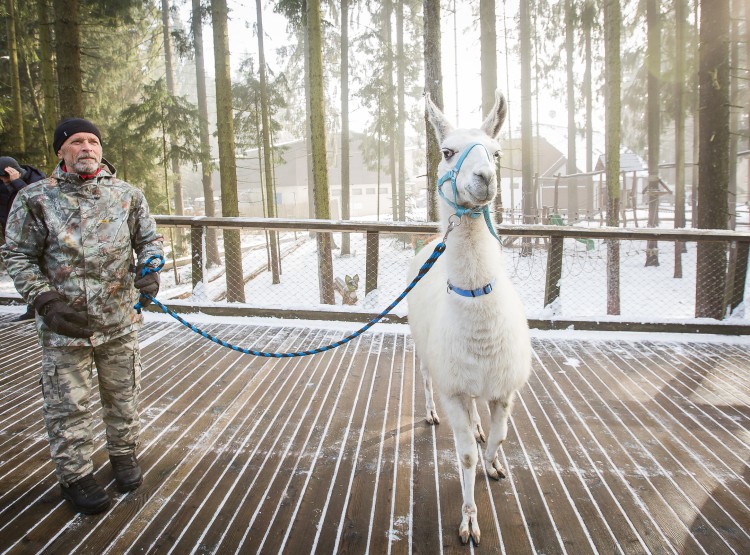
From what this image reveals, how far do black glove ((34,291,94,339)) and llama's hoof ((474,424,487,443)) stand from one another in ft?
8.17

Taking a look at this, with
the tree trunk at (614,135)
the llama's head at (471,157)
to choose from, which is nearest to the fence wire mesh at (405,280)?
the tree trunk at (614,135)

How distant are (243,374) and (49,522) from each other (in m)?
1.95

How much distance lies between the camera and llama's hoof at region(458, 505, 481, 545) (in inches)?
79.4

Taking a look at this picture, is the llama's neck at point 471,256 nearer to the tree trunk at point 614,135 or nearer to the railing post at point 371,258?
the railing post at point 371,258

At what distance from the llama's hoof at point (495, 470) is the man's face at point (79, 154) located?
8.94 ft

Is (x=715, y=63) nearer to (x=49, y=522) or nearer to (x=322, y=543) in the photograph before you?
(x=322, y=543)

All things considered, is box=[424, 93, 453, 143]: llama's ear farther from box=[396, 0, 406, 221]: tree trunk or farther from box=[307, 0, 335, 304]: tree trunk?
box=[396, 0, 406, 221]: tree trunk

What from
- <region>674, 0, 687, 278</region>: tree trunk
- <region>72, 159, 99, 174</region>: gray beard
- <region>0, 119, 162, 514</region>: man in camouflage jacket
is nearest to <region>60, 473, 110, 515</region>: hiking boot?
<region>0, 119, 162, 514</region>: man in camouflage jacket

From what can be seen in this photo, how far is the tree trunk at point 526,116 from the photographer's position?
16203 mm

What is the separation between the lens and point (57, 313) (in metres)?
1.97

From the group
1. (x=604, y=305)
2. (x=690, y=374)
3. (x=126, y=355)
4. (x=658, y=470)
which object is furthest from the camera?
(x=604, y=305)

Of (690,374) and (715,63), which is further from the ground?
(715,63)

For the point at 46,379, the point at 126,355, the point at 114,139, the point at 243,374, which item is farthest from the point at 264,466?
the point at 114,139

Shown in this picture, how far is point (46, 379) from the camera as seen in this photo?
7.03 feet
